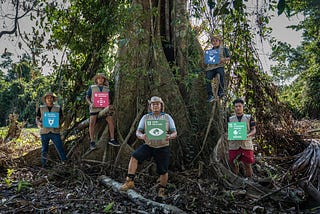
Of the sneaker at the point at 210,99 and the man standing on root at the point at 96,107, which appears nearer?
the man standing on root at the point at 96,107

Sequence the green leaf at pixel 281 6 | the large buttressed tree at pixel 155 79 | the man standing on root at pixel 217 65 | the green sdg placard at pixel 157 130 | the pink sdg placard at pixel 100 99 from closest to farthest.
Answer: the green leaf at pixel 281 6, the green sdg placard at pixel 157 130, the man standing on root at pixel 217 65, the pink sdg placard at pixel 100 99, the large buttressed tree at pixel 155 79

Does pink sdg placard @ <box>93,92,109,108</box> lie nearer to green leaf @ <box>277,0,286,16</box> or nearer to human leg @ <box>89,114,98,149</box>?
human leg @ <box>89,114,98,149</box>

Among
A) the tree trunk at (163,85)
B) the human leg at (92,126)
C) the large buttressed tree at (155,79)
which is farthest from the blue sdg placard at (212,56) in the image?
the human leg at (92,126)

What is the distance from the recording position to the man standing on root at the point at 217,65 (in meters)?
5.23

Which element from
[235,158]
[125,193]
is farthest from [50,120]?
[235,158]

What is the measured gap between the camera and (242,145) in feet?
15.9

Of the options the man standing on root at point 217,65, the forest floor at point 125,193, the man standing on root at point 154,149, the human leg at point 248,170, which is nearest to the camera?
the forest floor at point 125,193

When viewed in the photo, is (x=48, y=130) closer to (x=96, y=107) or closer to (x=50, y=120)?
(x=50, y=120)

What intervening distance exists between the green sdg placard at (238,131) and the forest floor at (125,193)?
0.65 meters

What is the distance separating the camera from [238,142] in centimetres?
486

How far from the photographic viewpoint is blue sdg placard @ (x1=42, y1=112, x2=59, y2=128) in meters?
5.57

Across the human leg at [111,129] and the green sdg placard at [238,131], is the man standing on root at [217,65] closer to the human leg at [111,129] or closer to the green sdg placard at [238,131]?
the green sdg placard at [238,131]

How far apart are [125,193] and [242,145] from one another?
187cm

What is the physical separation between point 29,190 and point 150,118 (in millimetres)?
2047
